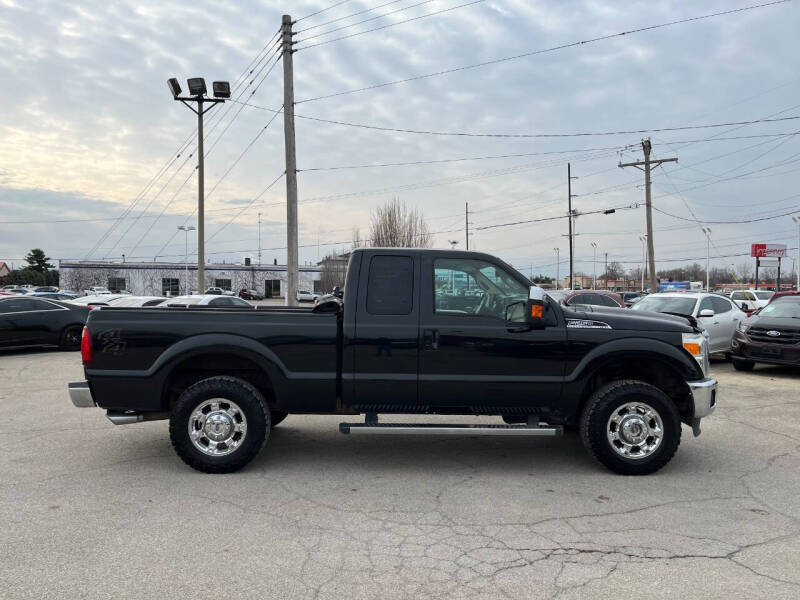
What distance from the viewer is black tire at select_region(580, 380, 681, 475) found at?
5211 millimetres

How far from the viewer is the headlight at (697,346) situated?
17.6ft

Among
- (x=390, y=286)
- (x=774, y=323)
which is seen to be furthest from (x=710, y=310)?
(x=390, y=286)

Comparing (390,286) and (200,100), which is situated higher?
(200,100)

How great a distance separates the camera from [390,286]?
538 centimetres

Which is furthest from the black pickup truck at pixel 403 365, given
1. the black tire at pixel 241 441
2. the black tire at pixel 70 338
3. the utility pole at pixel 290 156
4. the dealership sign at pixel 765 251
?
the dealership sign at pixel 765 251

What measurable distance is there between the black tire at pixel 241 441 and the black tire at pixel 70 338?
38.2 ft

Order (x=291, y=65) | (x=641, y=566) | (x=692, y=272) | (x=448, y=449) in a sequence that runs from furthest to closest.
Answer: (x=692, y=272) → (x=291, y=65) → (x=448, y=449) → (x=641, y=566)

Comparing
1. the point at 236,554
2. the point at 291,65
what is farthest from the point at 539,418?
the point at 291,65

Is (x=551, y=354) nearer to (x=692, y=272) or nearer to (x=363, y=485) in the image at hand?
(x=363, y=485)

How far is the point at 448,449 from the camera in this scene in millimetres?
6203

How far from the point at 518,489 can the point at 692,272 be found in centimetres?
14232

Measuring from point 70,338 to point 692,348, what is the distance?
1460 centimetres

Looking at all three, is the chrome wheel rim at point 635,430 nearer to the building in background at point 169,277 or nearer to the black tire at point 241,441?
the black tire at point 241,441

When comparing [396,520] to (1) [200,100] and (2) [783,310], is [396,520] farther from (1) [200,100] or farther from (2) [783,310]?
(1) [200,100]
